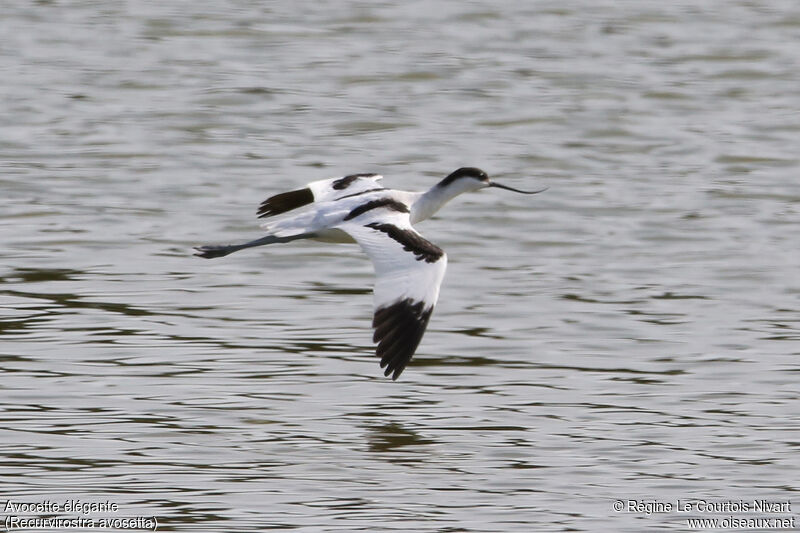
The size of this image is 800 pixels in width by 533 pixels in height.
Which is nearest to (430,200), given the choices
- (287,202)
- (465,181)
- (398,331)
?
(465,181)

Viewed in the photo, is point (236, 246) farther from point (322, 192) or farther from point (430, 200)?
point (430, 200)

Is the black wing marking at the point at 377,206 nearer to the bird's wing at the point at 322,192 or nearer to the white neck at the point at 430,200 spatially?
the white neck at the point at 430,200

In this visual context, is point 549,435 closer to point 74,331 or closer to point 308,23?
point 74,331

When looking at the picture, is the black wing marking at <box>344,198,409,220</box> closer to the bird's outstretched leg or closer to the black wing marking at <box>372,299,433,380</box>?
the bird's outstretched leg

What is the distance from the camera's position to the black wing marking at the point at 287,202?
10940 mm

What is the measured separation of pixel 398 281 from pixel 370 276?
109 inches

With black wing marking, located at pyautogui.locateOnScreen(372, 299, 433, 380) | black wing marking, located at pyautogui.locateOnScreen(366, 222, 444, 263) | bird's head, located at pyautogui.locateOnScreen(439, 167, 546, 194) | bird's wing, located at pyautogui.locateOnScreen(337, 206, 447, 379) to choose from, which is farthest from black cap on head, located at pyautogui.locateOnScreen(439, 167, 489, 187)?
black wing marking, located at pyautogui.locateOnScreen(372, 299, 433, 380)

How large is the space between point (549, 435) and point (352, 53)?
1162 cm

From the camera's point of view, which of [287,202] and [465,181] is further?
[287,202]

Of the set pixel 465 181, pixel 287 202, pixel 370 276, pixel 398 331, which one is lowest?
pixel 370 276

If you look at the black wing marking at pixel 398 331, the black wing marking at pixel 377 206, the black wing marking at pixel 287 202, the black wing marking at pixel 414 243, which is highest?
the black wing marking at pixel 414 243

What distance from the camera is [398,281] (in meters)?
8.80

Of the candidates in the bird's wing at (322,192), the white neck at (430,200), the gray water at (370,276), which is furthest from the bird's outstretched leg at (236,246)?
the white neck at (430,200)

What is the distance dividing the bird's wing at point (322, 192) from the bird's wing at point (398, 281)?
90 centimetres
